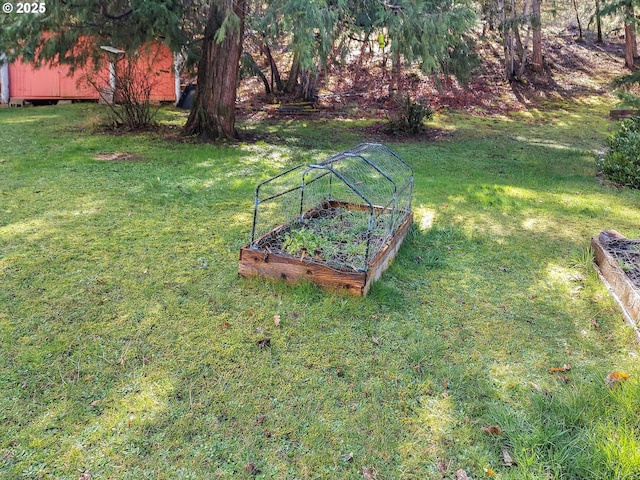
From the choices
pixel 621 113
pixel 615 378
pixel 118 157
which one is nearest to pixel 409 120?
pixel 118 157

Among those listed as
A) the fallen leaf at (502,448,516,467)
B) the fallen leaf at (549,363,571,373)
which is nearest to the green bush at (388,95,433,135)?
the fallen leaf at (549,363,571,373)

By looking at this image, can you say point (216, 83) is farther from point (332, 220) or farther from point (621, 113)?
point (621, 113)

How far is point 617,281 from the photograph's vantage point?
10.9 ft

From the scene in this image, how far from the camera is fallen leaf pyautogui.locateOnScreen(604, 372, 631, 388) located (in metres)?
2.34

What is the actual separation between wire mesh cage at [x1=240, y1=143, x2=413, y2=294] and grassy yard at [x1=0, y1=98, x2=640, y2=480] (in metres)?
0.24

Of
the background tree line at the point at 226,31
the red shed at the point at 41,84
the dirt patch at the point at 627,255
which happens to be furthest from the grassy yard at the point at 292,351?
the red shed at the point at 41,84

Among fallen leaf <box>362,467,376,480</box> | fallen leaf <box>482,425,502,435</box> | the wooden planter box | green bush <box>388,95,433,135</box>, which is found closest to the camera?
fallen leaf <box>362,467,376,480</box>

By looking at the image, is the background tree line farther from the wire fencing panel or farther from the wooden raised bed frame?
the wooden raised bed frame

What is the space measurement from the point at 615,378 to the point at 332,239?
6.89 ft

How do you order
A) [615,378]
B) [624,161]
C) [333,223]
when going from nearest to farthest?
[615,378] → [333,223] → [624,161]

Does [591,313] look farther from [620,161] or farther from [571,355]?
[620,161]

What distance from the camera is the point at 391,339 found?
2789 mm

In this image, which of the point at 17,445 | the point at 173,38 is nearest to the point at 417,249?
the point at 17,445

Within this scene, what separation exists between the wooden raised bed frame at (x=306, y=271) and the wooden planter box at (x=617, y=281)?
1670mm
